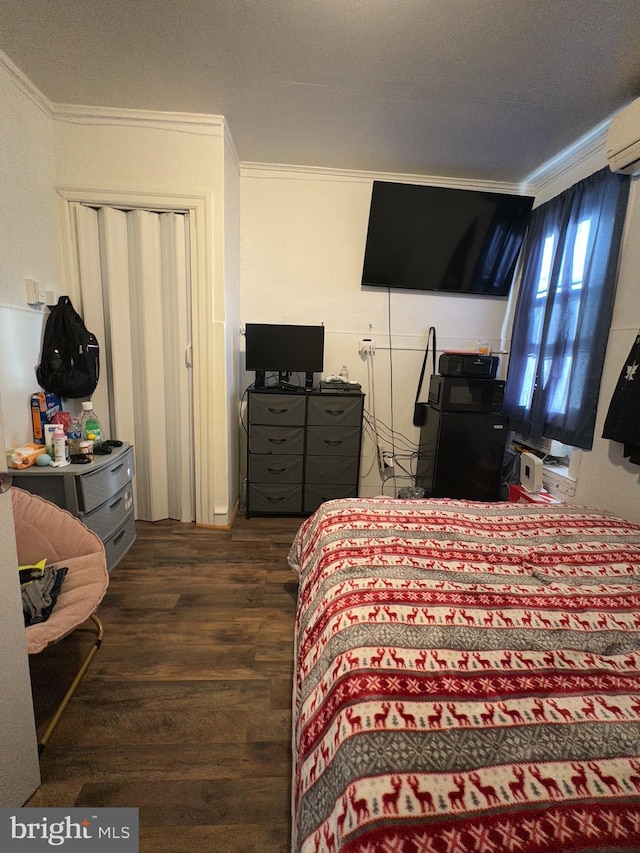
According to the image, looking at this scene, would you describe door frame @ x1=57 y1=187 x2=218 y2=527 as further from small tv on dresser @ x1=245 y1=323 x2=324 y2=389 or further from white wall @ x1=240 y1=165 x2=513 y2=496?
white wall @ x1=240 y1=165 x2=513 y2=496

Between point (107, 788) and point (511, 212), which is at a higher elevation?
point (511, 212)

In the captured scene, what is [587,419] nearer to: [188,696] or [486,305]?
[486,305]

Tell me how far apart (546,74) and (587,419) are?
1.77m


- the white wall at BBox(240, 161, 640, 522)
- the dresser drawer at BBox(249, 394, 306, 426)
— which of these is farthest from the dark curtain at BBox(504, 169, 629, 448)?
the dresser drawer at BBox(249, 394, 306, 426)

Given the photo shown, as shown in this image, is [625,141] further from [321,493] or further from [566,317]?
[321,493]

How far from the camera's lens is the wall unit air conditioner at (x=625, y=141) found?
180 centimetres

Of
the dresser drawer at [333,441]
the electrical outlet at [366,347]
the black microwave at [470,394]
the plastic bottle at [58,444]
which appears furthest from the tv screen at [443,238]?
the plastic bottle at [58,444]

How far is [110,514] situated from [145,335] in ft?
3.89

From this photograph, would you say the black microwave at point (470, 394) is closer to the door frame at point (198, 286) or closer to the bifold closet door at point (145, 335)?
the door frame at point (198, 286)

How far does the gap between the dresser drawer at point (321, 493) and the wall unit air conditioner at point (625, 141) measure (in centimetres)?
246

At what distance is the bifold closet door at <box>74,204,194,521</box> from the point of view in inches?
93.8

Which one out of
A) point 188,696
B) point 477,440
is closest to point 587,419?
point 477,440

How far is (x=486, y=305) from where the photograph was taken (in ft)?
10.3

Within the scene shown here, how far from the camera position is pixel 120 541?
2283 mm
